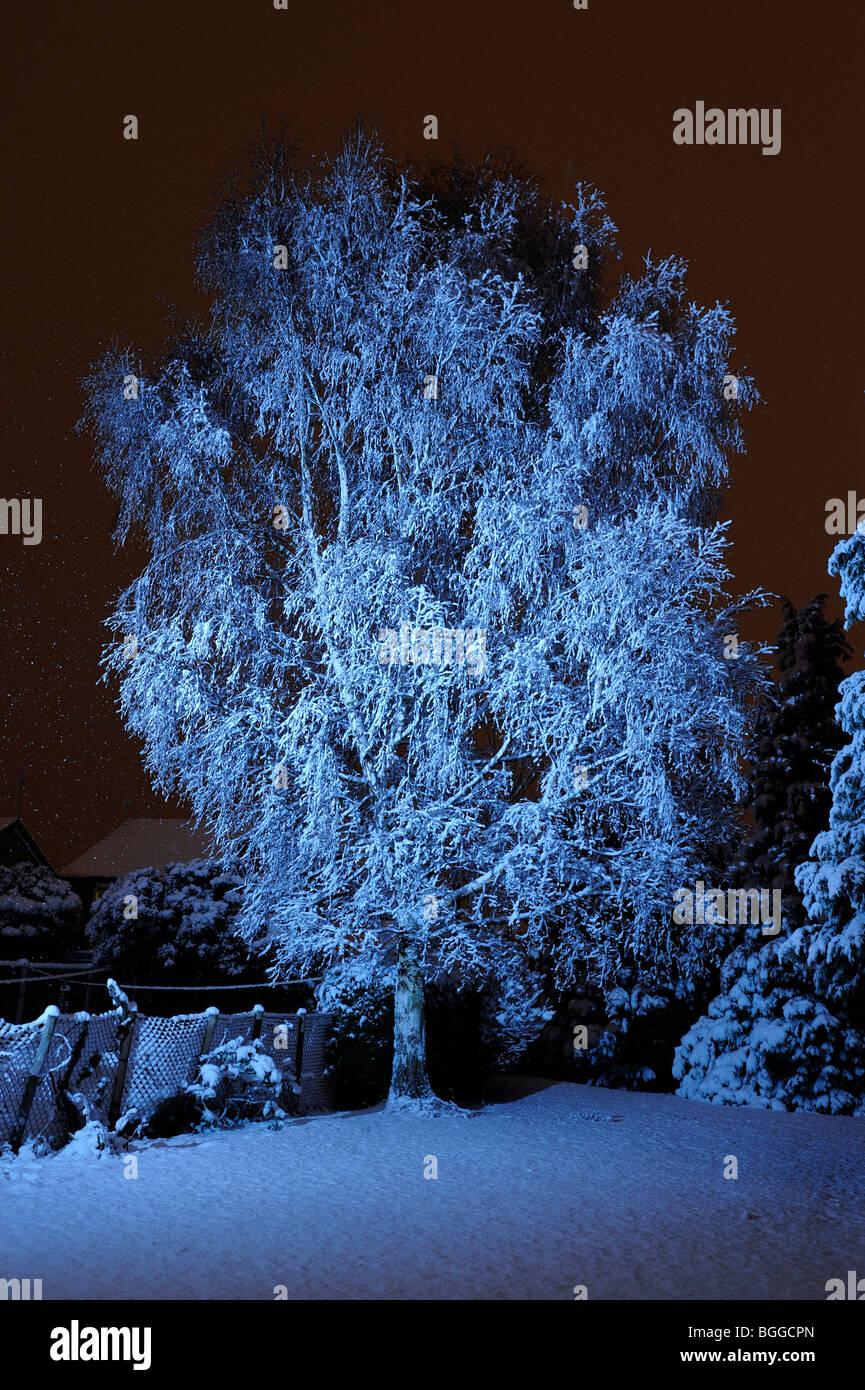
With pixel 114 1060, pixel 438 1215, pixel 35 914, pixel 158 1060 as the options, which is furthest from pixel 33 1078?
pixel 35 914

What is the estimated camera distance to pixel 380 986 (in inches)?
597

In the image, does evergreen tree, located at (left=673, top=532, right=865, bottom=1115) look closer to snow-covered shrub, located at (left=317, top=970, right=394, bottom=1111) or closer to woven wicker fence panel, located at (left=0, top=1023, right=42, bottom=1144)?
snow-covered shrub, located at (left=317, top=970, right=394, bottom=1111)

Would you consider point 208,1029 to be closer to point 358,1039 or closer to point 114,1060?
point 114,1060

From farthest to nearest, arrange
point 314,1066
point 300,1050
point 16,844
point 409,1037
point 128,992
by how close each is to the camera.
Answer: point 16,844 → point 128,992 → point 409,1037 → point 314,1066 → point 300,1050

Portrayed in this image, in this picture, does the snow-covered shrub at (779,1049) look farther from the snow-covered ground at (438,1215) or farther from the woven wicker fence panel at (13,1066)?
the woven wicker fence panel at (13,1066)

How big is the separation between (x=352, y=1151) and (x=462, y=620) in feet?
19.3

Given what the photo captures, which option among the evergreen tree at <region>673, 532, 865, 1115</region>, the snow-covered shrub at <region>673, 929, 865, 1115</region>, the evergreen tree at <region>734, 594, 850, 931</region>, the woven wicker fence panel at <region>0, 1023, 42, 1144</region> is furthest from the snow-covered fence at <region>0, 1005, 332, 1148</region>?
the evergreen tree at <region>734, 594, 850, 931</region>

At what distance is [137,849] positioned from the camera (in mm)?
47062

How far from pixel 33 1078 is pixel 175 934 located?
10898 millimetres

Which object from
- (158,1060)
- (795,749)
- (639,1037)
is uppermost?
(795,749)

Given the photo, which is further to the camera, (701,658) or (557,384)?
(557,384)
